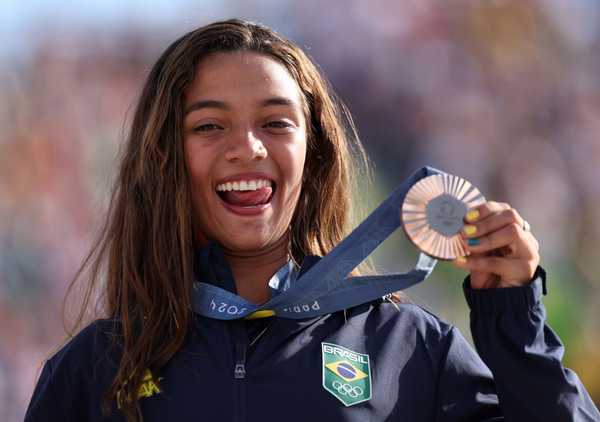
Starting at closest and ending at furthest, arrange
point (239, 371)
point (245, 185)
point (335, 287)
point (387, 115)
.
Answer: point (239, 371), point (335, 287), point (245, 185), point (387, 115)

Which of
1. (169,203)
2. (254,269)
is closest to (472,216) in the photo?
(254,269)

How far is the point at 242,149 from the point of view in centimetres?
247

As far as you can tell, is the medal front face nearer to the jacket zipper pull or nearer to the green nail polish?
the green nail polish

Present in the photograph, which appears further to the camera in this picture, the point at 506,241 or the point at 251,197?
the point at 251,197

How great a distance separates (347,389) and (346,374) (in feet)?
0.11

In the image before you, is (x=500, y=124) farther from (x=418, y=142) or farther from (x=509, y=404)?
(x=509, y=404)

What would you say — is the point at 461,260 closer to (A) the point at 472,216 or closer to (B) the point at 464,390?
(A) the point at 472,216

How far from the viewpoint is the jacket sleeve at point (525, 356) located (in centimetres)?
201

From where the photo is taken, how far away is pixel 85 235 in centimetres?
519

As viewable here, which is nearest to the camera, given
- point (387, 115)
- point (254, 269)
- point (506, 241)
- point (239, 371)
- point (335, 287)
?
point (506, 241)

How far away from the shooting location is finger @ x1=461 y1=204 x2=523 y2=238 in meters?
1.98

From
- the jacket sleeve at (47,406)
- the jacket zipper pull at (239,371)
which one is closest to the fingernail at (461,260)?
the jacket zipper pull at (239,371)

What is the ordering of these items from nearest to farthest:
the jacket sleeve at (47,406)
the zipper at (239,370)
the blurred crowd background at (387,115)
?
the zipper at (239,370), the jacket sleeve at (47,406), the blurred crowd background at (387,115)

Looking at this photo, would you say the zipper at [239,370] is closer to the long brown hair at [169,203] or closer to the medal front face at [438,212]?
the long brown hair at [169,203]
